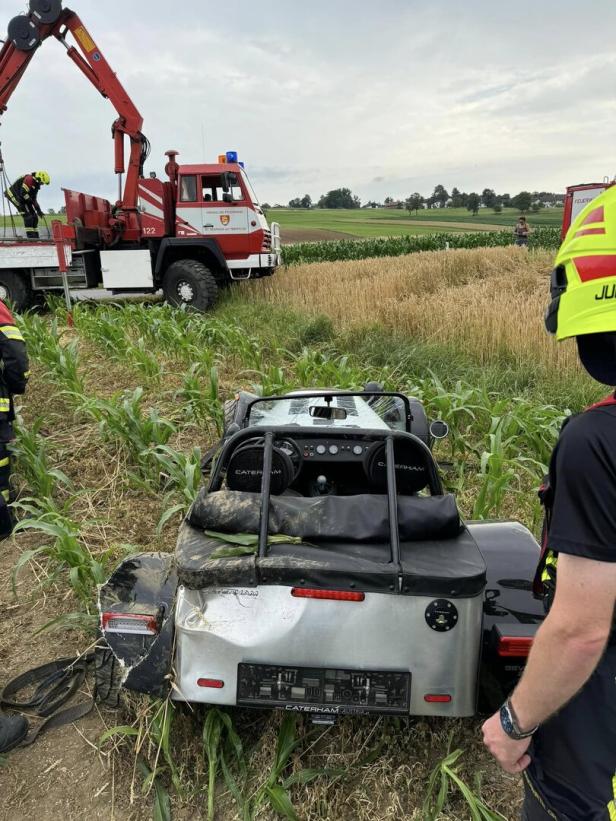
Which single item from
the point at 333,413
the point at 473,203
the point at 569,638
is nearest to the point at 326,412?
the point at 333,413

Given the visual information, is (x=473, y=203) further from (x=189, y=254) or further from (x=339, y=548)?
(x=339, y=548)

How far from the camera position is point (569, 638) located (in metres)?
0.96

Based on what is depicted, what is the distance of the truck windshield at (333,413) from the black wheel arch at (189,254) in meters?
7.51

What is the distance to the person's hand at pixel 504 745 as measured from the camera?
1.13 metres

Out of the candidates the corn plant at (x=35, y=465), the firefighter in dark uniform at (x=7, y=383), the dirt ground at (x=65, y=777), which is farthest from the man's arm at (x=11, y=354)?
the dirt ground at (x=65, y=777)

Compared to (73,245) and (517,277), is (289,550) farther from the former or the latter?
(517,277)

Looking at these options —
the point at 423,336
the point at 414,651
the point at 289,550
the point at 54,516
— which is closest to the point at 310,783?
the point at 414,651

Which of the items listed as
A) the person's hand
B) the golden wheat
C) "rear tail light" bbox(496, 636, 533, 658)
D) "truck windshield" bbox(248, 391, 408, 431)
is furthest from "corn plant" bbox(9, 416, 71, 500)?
the golden wheat

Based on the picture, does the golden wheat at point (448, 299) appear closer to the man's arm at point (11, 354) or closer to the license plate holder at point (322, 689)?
the man's arm at point (11, 354)

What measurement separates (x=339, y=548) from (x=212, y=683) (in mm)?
536

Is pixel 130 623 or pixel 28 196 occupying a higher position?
pixel 28 196

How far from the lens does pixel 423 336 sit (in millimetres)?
7965

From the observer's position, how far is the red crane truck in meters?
9.79

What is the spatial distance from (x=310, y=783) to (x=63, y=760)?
0.94 metres
